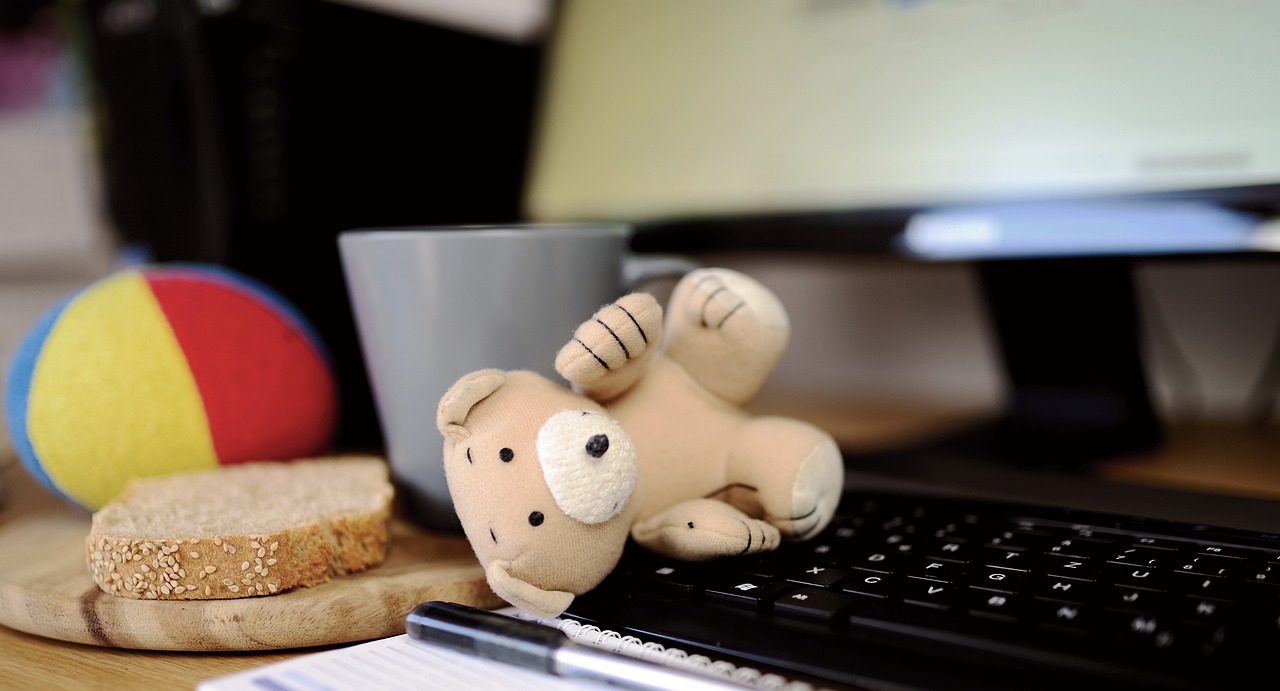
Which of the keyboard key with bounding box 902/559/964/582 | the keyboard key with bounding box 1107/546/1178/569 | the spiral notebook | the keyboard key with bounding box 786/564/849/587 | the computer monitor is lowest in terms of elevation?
the spiral notebook

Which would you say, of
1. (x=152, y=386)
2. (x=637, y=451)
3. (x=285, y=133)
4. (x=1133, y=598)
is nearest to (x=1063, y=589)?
→ (x=1133, y=598)

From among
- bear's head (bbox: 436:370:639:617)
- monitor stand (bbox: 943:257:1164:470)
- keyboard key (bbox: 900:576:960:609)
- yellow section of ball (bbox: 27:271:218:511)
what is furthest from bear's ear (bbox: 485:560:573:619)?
monitor stand (bbox: 943:257:1164:470)

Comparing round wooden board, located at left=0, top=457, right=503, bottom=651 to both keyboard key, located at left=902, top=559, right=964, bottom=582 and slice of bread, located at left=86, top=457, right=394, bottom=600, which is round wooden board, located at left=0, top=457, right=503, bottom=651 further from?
keyboard key, located at left=902, top=559, right=964, bottom=582

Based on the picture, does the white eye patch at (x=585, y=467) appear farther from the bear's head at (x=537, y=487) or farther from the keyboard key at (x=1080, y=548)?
the keyboard key at (x=1080, y=548)

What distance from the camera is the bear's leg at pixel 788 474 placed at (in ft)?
1.04

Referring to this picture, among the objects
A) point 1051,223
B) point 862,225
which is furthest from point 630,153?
point 1051,223

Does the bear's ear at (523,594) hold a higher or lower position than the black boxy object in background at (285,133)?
lower

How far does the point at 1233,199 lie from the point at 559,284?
1.02 feet

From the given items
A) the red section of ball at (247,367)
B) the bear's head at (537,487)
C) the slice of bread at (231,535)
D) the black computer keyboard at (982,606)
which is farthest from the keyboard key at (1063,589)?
the red section of ball at (247,367)

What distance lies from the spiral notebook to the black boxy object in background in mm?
330

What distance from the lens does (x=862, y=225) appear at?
1.78 feet

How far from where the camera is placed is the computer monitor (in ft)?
1.44

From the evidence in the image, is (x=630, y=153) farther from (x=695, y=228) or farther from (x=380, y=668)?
(x=380, y=668)

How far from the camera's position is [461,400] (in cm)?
29
